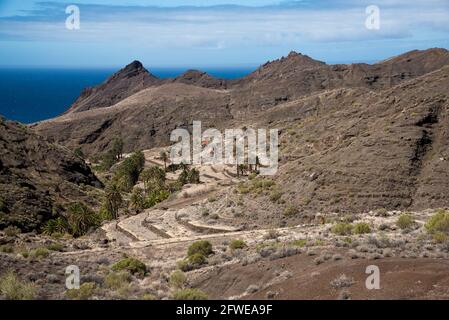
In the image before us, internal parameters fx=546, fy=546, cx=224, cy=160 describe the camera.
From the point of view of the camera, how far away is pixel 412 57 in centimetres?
18625

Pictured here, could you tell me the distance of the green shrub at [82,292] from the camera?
1950 cm

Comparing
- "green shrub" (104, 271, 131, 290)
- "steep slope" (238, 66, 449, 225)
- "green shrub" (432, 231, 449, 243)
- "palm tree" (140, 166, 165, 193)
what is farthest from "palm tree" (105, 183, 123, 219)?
"green shrub" (432, 231, 449, 243)

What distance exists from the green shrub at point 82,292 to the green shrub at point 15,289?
1244 millimetres

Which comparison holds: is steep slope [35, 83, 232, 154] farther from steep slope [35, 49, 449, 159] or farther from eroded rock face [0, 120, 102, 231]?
eroded rock face [0, 120, 102, 231]

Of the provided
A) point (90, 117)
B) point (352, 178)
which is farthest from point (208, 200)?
point (90, 117)

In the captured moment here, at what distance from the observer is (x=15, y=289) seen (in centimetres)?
1927

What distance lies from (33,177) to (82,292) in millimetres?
53138

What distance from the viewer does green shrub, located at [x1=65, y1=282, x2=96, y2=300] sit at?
19503mm

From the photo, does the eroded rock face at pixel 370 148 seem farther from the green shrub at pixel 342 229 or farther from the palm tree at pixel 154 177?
the palm tree at pixel 154 177

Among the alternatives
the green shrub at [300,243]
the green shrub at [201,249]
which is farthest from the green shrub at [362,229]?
the green shrub at [201,249]

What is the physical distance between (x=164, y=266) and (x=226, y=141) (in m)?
78.4

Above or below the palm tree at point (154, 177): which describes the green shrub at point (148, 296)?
above

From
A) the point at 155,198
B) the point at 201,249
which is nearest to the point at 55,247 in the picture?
the point at 201,249
